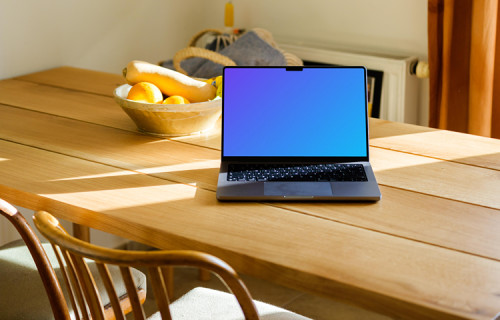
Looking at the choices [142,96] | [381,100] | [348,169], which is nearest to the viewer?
[348,169]

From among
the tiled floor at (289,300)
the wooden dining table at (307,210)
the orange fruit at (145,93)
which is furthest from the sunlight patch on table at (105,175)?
the tiled floor at (289,300)

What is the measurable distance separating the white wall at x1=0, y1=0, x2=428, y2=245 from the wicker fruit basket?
762 mm

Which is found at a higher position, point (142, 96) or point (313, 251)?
point (142, 96)

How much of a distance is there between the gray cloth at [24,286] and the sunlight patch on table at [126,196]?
0.79 feet

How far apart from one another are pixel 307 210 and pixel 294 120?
10.5 inches

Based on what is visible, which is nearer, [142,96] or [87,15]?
[142,96]

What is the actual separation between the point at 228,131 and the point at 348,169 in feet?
0.86

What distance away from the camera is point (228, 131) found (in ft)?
4.65

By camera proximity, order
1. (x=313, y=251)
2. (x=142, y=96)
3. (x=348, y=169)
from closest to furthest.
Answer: (x=313, y=251) < (x=348, y=169) < (x=142, y=96)

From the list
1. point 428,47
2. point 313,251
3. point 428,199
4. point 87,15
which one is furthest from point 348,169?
point 87,15

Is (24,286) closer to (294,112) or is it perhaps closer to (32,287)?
(32,287)

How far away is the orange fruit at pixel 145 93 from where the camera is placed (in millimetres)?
1604

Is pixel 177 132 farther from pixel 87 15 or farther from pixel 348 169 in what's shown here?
pixel 87 15

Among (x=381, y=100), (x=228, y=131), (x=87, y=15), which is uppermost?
(x=87, y=15)
